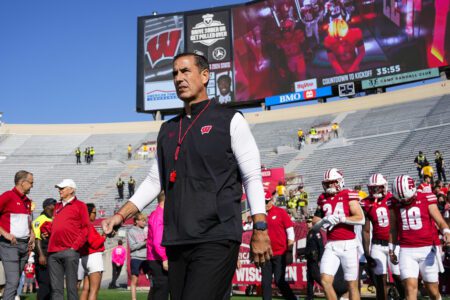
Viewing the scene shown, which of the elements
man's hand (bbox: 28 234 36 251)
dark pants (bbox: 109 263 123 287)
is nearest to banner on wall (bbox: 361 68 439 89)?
dark pants (bbox: 109 263 123 287)

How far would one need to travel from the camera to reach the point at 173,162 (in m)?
3.82

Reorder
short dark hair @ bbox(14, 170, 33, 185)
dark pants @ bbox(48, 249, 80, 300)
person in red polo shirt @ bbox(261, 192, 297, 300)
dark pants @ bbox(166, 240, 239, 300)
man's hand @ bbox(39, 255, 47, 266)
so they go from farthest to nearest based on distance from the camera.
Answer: person in red polo shirt @ bbox(261, 192, 297, 300) < man's hand @ bbox(39, 255, 47, 266) < short dark hair @ bbox(14, 170, 33, 185) < dark pants @ bbox(48, 249, 80, 300) < dark pants @ bbox(166, 240, 239, 300)

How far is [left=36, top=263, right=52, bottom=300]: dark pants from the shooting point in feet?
29.4

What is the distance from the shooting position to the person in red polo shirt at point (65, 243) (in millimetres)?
7965

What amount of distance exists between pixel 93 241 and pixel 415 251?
14.2 feet

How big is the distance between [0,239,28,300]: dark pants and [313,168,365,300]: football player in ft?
13.6

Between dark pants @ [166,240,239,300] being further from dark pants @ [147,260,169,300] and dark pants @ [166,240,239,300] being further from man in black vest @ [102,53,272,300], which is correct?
dark pants @ [147,260,169,300]

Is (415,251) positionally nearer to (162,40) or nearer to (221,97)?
(221,97)

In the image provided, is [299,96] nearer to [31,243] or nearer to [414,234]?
[31,243]

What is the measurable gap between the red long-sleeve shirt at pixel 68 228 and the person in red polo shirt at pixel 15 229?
0.79 m

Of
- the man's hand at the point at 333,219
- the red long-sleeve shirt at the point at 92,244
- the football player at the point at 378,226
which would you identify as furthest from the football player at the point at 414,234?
the red long-sleeve shirt at the point at 92,244

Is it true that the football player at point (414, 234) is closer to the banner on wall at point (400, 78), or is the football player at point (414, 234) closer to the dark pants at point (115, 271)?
the dark pants at point (115, 271)

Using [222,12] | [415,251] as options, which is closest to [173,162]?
[415,251]

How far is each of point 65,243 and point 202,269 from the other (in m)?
4.88
